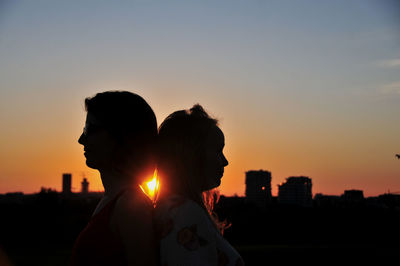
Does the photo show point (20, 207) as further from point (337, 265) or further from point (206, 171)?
point (206, 171)

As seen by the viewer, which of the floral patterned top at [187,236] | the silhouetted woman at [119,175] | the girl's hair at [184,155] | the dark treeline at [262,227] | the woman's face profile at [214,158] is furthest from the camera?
the dark treeline at [262,227]

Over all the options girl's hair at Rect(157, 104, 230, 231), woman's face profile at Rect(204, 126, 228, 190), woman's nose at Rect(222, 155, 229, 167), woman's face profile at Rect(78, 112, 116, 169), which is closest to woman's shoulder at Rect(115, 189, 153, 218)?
girl's hair at Rect(157, 104, 230, 231)

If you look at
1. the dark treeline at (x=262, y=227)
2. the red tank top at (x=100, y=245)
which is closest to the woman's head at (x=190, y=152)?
the red tank top at (x=100, y=245)

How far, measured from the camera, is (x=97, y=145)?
313 centimetres

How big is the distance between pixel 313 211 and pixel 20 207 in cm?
5262

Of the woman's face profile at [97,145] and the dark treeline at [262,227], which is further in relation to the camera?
the dark treeline at [262,227]

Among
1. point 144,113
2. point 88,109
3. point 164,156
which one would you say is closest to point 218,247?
point 164,156

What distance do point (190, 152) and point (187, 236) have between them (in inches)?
21.9

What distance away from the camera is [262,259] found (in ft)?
102

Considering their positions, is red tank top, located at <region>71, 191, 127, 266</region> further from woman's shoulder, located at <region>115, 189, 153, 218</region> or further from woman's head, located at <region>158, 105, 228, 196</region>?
woman's head, located at <region>158, 105, 228, 196</region>

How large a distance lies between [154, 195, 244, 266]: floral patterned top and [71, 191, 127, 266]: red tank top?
257 mm

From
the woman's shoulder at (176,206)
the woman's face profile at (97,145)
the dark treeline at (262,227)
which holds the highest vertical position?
the woman's face profile at (97,145)

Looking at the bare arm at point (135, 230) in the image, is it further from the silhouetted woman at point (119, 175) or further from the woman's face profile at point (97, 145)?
the woman's face profile at point (97, 145)

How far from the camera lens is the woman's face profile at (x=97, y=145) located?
122 inches
